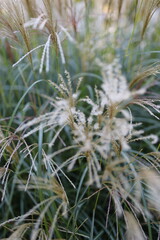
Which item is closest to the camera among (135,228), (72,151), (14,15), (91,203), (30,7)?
(135,228)

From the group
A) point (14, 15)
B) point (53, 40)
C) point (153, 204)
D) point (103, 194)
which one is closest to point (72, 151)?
point (103, 194)

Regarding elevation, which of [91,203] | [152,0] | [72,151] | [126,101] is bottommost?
[91,203]

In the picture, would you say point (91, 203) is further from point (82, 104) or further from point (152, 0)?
point (152, 0)

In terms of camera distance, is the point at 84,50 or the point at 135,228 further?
the point at 84,50

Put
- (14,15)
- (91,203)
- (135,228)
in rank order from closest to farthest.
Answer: (135,228) → (14,15) → (91,203)

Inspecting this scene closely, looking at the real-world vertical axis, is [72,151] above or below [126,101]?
below

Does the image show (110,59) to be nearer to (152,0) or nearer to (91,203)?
(152,0)

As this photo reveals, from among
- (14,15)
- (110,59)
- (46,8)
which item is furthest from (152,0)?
(110,59)
